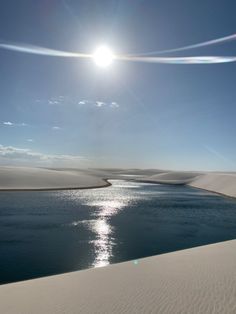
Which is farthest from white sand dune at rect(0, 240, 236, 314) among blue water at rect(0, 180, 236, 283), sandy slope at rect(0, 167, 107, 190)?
sandy slope at rect(0, 167, 107, 190)

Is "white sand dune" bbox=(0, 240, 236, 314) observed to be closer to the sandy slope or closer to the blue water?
the blue water

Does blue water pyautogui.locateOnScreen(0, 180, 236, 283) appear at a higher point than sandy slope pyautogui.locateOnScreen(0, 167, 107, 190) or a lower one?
lower

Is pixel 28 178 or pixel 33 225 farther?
pixel 28 178

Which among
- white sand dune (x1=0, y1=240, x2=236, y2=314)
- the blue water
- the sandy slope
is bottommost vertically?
the blue water

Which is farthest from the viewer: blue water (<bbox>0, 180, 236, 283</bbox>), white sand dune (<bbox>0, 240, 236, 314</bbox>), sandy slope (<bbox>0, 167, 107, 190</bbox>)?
sandy slope (<bbox>0, 167, 107, 190</bbox>)

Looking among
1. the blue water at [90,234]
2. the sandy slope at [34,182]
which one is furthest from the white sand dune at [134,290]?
the sandy slope at [34,182]

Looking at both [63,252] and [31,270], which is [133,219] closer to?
[63,252]

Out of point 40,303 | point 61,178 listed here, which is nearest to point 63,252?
point 40,303

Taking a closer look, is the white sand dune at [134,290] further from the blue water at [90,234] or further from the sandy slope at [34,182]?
the sandy slope at [34,182]
